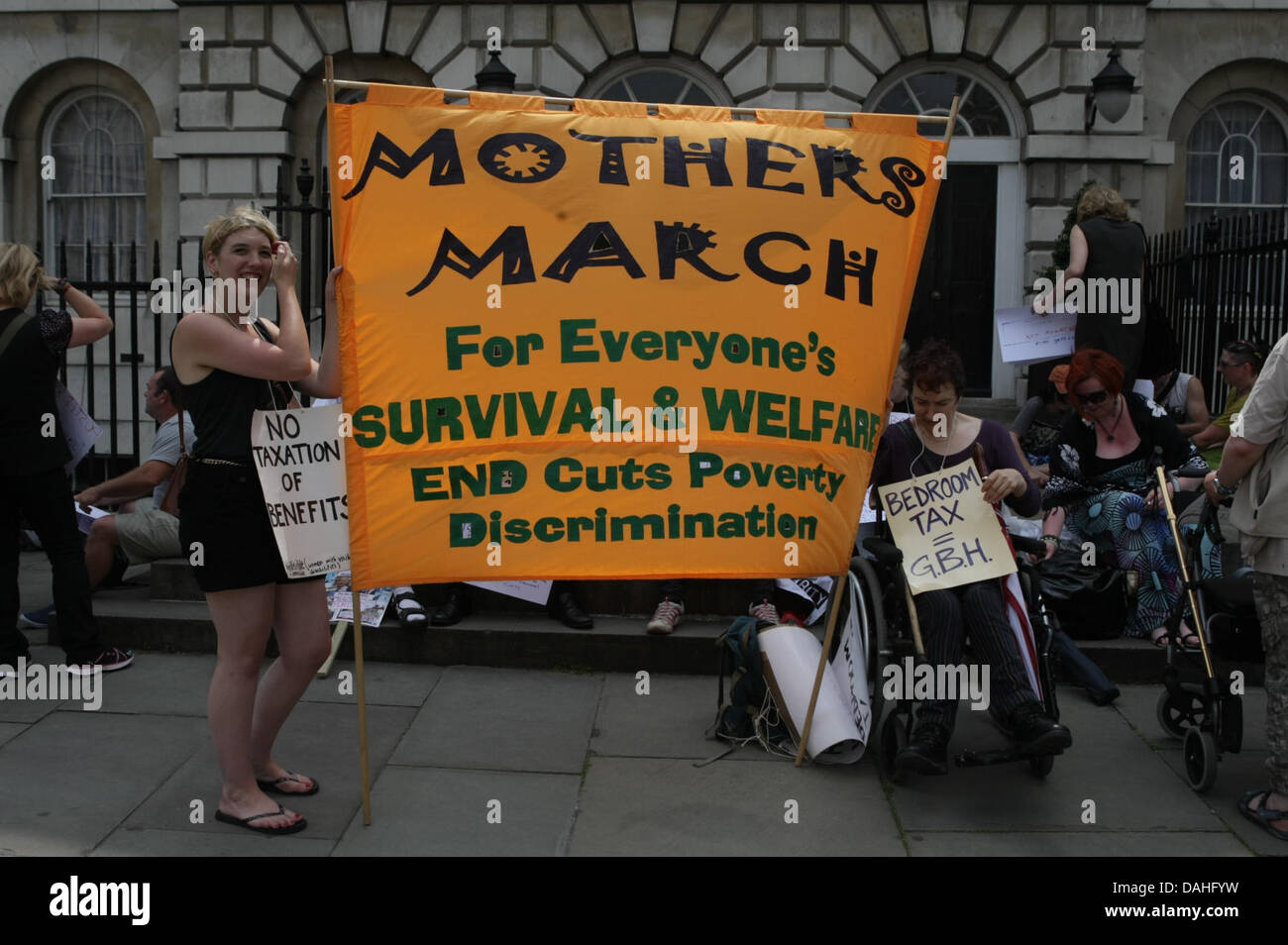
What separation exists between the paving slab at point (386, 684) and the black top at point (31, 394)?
61.0 inches

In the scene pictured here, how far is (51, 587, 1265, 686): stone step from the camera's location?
19.5 ft

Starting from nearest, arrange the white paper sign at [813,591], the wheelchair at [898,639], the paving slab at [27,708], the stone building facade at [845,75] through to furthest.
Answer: the wheelchair at [898,639] < the paving slab at [27,708] < the white paper sign at [813,591] < the stone building facade at [845,75]

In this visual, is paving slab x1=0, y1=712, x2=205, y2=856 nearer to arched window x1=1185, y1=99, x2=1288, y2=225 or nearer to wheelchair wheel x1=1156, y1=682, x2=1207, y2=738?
wheelchair wheel x1=1156, y1=682, x2=1207, y2=738

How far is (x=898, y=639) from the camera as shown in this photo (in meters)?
4.59

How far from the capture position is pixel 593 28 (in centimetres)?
1308

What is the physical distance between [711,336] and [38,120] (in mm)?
12833

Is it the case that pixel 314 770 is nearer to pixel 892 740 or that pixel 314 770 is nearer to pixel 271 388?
pixel 271 388

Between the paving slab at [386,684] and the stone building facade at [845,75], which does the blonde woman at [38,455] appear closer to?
the paving slab at [386,684]

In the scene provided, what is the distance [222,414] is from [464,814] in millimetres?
1597

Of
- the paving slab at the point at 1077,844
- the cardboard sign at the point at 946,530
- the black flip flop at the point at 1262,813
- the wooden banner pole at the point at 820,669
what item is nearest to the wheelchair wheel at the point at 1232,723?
the black flip flop at the point at 1262,813

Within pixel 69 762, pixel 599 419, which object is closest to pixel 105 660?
pixel 69 762

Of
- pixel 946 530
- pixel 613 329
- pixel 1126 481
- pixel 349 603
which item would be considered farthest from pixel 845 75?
pixel 613 329

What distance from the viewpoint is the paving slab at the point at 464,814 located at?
13.3 feet

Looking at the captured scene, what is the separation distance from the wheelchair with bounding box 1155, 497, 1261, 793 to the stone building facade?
8540 mm
